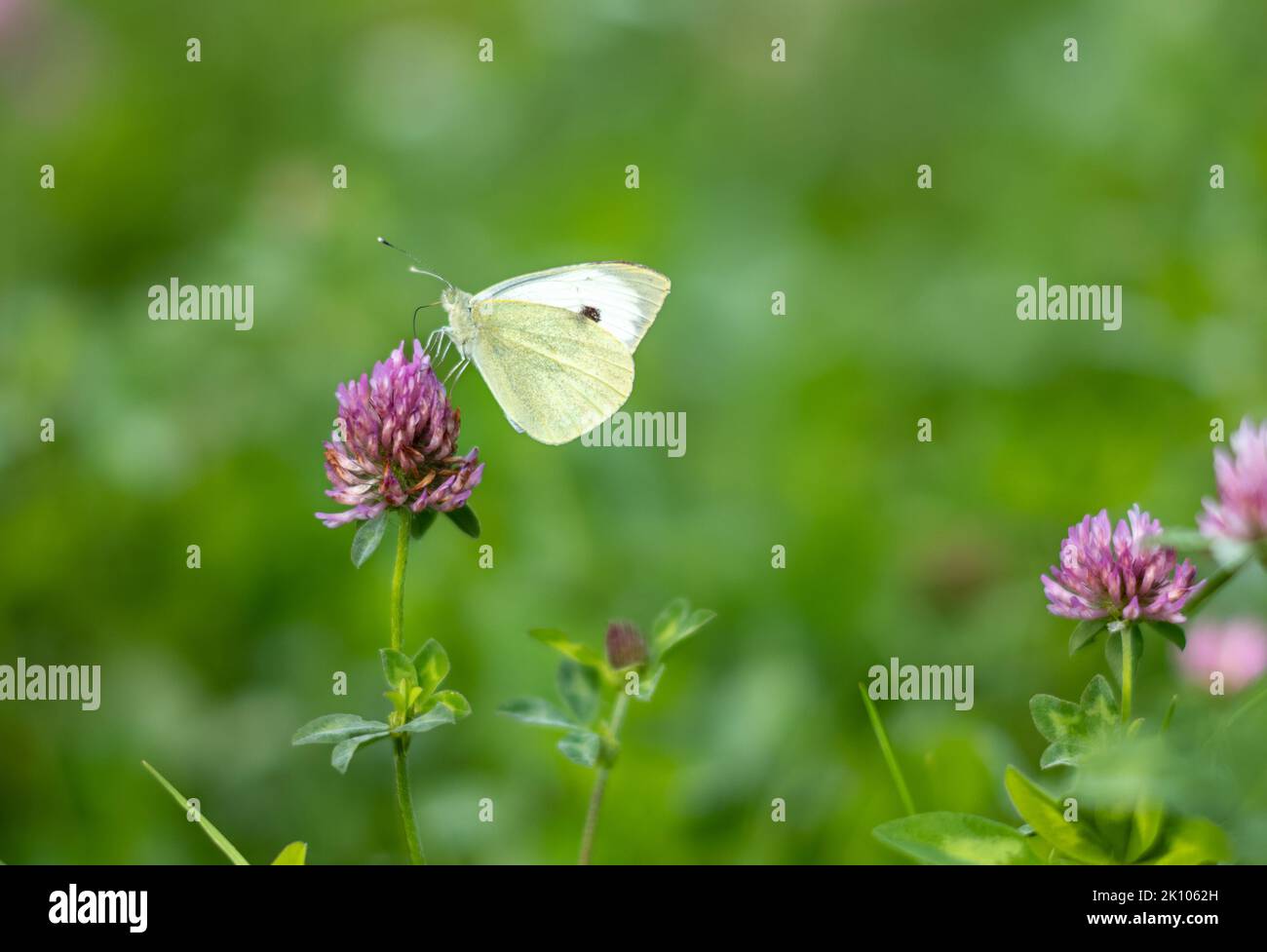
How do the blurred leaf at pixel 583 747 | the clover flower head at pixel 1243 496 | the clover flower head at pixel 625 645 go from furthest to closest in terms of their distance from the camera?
1. the clover flower head at pixel 625 645
2. the blurred leaf at pixel 583 747
3. the clover flower head at pixel 1243 496

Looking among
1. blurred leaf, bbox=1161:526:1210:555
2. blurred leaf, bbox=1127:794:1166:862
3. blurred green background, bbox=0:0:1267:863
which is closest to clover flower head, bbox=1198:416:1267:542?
blurred leaf, bbox=1161:526:1210:555

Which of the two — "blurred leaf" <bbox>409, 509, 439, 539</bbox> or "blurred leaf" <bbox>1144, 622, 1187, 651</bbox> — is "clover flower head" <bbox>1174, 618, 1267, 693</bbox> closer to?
"blurred leaf" <bbox>1144, 622, 1187, 651</bbox>

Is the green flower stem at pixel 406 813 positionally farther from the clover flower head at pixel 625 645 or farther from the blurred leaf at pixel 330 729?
the clover flower head at pixel 625 645

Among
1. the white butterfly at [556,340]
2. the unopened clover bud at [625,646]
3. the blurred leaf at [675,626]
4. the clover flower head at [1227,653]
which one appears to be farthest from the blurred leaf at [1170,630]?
the clover flower head at [1227,653]

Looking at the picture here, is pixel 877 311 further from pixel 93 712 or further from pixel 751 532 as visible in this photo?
pixel 93 712

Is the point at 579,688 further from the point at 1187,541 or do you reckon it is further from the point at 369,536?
the point at 1187,541
